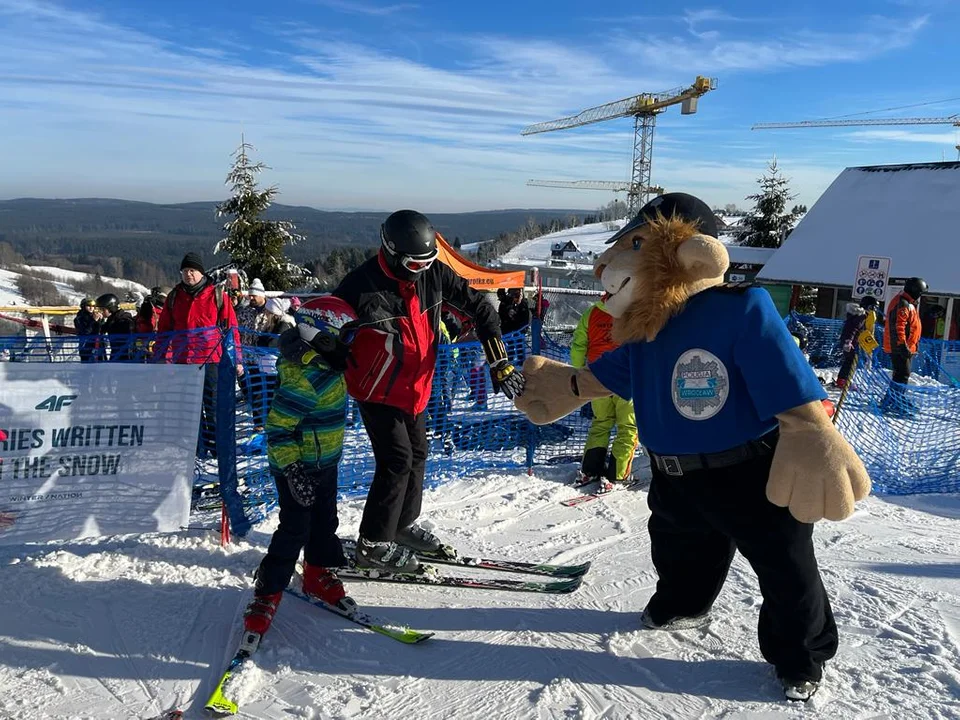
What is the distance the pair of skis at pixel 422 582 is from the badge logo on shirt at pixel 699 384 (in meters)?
1.48

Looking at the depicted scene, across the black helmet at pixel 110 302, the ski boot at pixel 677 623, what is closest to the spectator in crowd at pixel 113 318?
the black helmet at pixel 110 302

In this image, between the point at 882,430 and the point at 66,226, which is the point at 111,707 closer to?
the point at 882,430

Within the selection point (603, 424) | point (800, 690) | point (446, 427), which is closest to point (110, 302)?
point (446, 427)

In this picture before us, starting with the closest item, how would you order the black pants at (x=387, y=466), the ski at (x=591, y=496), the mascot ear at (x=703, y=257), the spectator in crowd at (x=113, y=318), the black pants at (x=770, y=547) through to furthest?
1. the mascot ear at (x=703, y=257)
2. the black pants at (x=770, y=547)
3. the black pants at (x=387, y=466)
4. the ski at (x=591, y=496)
5. the spectator in crowd at (x=113, y=318)

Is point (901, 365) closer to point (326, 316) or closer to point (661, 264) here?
point (661, 264)

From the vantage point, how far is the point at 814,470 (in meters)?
2.37

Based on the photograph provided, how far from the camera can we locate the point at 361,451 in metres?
5.54

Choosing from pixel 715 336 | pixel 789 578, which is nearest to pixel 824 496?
pixel 789 578

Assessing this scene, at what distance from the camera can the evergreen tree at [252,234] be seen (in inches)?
Result: 832

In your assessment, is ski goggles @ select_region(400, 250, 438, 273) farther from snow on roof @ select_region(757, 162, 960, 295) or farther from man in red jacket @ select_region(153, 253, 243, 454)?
snow on roof @ select_region(757, 162, 960, 295)

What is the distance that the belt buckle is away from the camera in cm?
275

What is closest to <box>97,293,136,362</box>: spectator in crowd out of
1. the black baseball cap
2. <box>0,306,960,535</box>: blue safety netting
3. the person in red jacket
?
<box>0,306,960,535</box>: blue safety netting

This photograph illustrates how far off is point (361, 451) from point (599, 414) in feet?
6.19

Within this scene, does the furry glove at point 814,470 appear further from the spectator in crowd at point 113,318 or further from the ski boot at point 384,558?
the spectator in crowd at point 113,318
